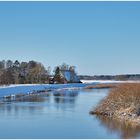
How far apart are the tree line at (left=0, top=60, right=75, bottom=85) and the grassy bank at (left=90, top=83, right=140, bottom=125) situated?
58.6m

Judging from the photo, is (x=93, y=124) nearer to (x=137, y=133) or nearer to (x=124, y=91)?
(x=137, y=133)

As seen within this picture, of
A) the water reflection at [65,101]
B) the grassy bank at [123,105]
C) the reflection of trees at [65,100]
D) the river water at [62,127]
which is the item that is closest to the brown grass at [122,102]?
the grassy bank at [123,105]

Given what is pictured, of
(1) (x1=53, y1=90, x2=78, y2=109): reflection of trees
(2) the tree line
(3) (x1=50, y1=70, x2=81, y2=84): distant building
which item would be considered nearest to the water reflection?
(1) (x1=53, y1=90, x2=78, y2=109): reflection of trees

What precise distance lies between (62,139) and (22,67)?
260ft

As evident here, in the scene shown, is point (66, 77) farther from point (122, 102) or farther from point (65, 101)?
point (122, 102)

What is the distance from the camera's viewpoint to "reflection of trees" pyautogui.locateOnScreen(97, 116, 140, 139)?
17547 millimetres

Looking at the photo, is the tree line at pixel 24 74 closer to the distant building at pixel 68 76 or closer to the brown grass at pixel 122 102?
the distant building at pixel 68 76

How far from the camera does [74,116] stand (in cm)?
2416

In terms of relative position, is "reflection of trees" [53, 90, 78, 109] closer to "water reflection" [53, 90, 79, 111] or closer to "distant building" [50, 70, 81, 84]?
"water reflection" [53, 90, 79, 111]

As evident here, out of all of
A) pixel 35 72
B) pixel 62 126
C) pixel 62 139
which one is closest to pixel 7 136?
pixel 62 139

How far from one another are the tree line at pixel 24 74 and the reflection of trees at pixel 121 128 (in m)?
61.8

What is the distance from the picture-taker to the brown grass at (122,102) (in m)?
22.1

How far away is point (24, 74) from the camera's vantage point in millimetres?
92000

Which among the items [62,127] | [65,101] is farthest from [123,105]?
[65,101]
